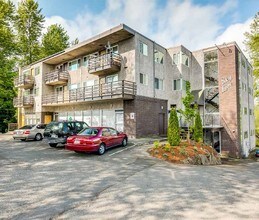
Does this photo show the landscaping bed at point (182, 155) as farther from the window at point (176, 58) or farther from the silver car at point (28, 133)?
the window at point (176, 58)

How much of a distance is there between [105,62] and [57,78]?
9.47 m

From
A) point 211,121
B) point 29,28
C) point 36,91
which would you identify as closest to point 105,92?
point 211,121

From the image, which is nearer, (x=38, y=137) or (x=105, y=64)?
(x=38, y=137)

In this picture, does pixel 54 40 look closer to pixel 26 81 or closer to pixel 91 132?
pixel 26 81

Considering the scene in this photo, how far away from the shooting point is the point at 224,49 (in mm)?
20781

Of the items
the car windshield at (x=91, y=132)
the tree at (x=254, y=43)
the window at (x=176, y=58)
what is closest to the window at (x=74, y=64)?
the window at (x=176, y=58)

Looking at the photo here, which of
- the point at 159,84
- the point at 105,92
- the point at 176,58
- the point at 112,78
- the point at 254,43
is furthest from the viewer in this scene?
the point at 254,43

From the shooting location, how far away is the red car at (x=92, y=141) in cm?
1109

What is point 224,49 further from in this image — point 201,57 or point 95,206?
point 95,206

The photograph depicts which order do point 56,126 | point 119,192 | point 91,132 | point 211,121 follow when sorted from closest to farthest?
point 119,192 < point 91,132 < point 56,126 < point 211,121

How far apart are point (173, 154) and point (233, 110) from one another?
38.3 feet

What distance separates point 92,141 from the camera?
11070 millimetres

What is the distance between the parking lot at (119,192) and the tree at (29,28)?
112 ft

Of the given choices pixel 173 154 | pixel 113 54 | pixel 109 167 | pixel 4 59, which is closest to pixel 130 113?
pixel 113 54
